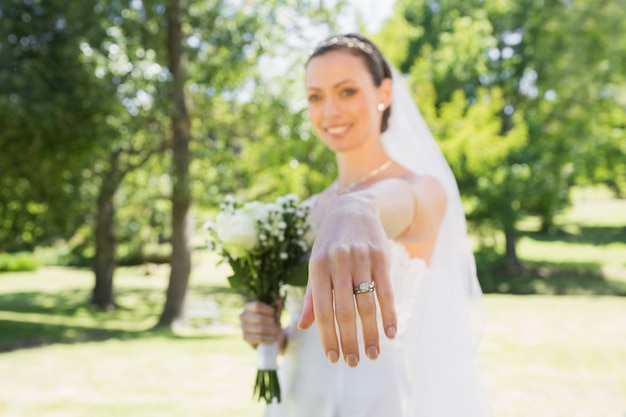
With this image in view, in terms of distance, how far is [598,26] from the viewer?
2078 centimetres

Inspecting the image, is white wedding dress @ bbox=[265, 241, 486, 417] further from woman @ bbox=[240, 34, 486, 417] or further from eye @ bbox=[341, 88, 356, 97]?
eye @ bbox=[341, 88, 356, 97]

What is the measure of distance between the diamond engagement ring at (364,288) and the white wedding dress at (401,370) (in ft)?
4.11

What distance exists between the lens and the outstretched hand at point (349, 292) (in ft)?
3.63

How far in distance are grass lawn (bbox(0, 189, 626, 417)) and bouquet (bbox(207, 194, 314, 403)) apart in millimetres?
4582

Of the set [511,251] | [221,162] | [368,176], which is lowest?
[368,176]

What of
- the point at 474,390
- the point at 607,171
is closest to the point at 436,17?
the point at 607,171

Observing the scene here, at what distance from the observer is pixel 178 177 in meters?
13.6

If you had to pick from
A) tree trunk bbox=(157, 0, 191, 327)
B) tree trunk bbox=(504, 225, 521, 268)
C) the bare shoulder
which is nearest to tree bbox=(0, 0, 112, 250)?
tree trunk bbox=(157, 0, 191, 327)

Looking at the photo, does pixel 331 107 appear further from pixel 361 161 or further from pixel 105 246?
pixel 105 246

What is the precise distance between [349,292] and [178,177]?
508 inches

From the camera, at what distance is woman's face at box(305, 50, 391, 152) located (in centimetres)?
247

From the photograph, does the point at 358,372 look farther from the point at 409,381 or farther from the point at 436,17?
the point at 436,17

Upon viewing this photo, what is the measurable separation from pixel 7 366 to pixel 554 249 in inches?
1146

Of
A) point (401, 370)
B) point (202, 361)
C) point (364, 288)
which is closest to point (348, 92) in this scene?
point (401, 370)
